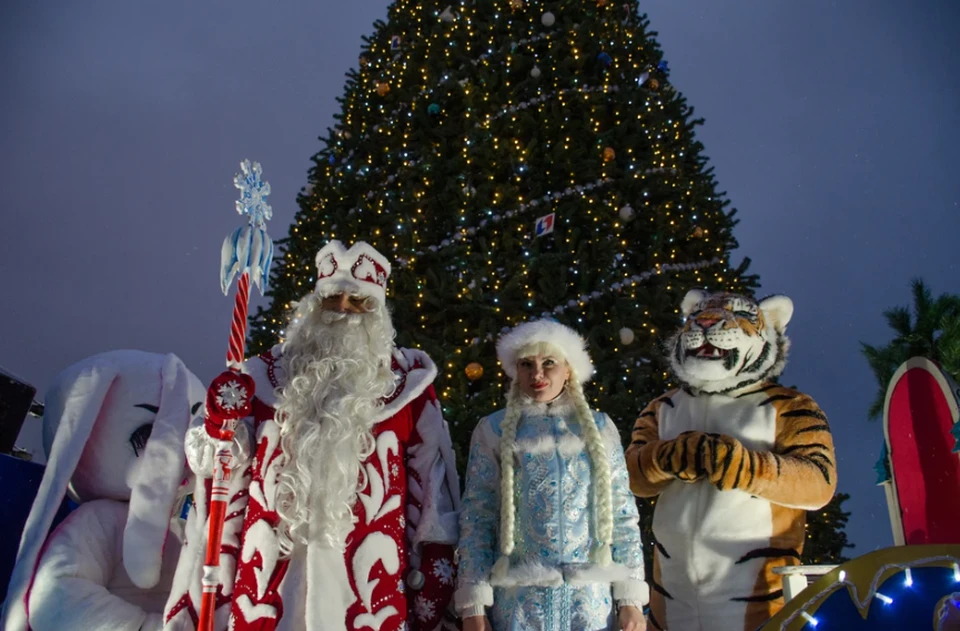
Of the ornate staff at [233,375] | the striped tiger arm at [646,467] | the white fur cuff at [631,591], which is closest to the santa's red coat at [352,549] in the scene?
the ornate staff at [233,375]

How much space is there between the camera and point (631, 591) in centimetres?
264

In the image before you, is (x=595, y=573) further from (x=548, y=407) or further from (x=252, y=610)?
(x=252, y=610)

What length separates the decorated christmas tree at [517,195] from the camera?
537 cm

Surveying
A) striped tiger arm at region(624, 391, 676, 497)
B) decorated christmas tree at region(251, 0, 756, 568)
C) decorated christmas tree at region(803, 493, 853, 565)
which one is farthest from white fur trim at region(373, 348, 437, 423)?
decorated christmas tree at region(803, 493, 853, 565)

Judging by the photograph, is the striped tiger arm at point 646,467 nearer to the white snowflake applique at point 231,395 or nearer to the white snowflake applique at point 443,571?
the white snowflake applique at point 443,571

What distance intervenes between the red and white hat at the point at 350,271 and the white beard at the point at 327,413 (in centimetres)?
10

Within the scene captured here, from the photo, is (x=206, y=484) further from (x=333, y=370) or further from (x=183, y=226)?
(x=183, y=226)

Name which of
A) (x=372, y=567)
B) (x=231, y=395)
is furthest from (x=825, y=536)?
(x=231, y=395)

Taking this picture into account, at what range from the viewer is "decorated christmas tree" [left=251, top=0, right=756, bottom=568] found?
537 centimetres

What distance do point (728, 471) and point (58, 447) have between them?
8.82 feet

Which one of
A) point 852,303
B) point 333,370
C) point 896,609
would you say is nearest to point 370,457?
point 333,370

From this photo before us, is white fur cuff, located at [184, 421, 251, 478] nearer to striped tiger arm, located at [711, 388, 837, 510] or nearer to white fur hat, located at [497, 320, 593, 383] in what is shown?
white fur hat, located at [497, 320, 593, 383]

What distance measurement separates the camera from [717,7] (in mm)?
31000

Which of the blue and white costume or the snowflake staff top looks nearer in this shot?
the blue and white costume
